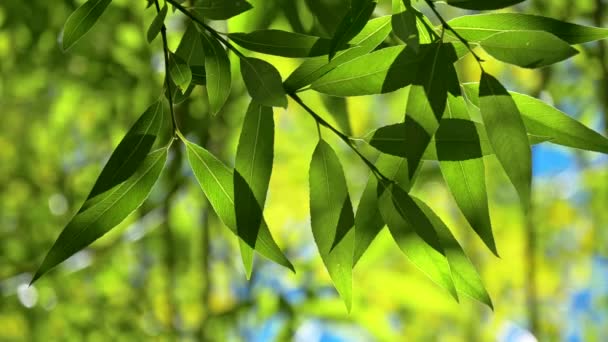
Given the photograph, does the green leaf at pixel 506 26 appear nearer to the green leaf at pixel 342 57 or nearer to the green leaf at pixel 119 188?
the green leaf at pixel 342 57

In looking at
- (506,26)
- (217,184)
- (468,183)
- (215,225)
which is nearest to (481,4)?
(506,26)

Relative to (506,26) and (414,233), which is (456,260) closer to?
(414,233)

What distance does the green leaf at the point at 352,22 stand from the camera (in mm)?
600

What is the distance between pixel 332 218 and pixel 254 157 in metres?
0.08

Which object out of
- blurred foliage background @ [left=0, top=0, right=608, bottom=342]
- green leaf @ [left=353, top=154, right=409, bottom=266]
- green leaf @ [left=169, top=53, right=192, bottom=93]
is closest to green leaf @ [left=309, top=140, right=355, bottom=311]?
green leaf @ [left=353, top=154, right=409, bottom=266]

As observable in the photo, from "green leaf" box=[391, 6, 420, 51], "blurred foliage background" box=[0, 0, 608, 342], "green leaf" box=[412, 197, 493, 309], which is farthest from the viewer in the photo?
"blurred foliage background" box=[0, 0, 608, 342]

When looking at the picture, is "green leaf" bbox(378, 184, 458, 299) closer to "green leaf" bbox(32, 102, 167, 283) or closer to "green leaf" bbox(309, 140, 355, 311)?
"green leaf" bbox(309, 140, 355, 311)

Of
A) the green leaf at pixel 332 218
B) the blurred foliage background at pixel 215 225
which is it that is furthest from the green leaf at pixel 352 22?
the blurred foliage background at pixel 215 225

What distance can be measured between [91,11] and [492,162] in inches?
62.1

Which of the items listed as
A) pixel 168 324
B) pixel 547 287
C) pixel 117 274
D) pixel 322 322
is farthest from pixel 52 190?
pixel 547 287

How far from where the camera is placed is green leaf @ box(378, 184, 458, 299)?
2.14 ft

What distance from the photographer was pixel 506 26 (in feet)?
2.17

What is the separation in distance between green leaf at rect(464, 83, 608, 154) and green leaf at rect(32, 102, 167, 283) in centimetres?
24

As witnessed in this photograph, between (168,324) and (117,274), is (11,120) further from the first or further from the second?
(168,324)
